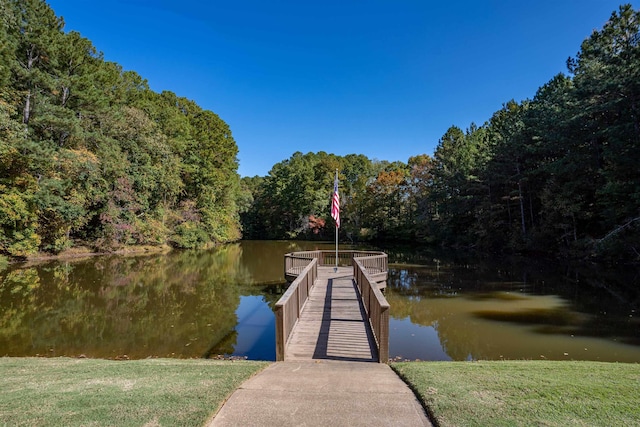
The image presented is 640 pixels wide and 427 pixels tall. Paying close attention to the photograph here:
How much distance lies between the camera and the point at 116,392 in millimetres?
4281

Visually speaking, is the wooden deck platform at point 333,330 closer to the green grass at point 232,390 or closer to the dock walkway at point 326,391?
the dock walkway at point 326,391

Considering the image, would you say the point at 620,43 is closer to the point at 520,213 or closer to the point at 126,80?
the point at 520,213

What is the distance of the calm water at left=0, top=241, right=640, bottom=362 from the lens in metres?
8.73

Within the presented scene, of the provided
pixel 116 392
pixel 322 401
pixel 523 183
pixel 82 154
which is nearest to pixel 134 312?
pixel 116 392

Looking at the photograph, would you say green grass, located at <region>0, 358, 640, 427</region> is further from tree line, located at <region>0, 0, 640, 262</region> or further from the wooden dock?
tree line, located at <region>0, 0, 640, 262</region>

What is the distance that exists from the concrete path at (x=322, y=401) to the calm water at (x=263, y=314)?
3881 mm

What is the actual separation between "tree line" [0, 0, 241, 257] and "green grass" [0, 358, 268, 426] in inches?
596

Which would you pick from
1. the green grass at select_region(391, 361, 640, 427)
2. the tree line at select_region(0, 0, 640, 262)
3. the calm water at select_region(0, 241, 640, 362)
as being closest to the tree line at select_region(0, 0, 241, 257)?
the tree line at select_region(0, 0, 640, 262)

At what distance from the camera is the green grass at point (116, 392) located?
3.53m

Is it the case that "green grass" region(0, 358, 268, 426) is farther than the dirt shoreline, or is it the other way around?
the dirt shoreline

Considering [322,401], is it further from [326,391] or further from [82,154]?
[82,154]

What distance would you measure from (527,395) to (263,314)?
945cm

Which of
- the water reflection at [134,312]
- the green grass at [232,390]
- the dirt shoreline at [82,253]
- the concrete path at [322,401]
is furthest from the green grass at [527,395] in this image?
the dirt shoreline at [82,253]

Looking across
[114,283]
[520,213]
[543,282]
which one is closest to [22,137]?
[114,283]
